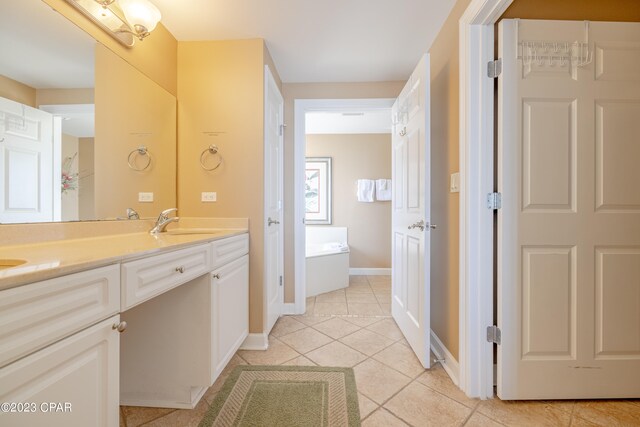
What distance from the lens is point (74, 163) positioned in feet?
4.20

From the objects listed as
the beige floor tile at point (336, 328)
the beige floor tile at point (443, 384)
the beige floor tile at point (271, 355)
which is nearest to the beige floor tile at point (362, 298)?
the beige floor tile at point (336, 328)

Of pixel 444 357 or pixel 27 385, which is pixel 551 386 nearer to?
pixel 444 357

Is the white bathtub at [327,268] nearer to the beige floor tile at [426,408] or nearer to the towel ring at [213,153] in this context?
the towel ring at [213,153]

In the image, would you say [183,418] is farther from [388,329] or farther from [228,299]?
[388,329]

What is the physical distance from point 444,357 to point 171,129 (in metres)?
2.47

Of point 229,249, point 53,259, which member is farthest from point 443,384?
point 53,259

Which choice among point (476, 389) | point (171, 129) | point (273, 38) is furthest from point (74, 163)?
point (476, 389)

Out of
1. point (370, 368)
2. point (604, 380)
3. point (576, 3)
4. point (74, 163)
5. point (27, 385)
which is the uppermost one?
point (576, 3)

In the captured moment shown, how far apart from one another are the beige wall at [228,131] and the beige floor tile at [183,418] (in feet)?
2.16

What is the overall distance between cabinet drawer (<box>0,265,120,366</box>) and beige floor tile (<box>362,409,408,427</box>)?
1197 millimetres

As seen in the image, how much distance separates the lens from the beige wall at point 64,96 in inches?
45.6

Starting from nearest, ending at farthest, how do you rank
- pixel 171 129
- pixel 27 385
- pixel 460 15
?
pixel 27 385, pixel 460 15, pixel 171 129

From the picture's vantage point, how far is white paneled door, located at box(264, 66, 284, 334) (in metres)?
2.08

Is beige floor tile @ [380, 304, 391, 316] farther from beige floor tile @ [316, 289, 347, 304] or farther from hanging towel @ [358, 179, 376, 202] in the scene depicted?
hanging towel @ [358, 179, 376, 202]
